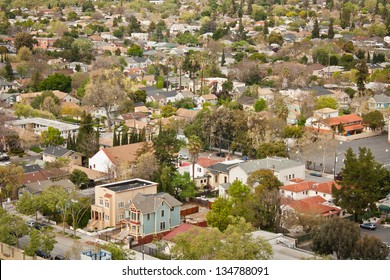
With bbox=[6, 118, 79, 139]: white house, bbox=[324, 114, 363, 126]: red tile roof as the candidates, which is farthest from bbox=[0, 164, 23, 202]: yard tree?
bbox=[324, 114, 363, 126]: red tile roof

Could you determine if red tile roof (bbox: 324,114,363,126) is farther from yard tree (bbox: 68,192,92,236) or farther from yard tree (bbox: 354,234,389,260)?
yard tree (bbox: 354,234,389,260)

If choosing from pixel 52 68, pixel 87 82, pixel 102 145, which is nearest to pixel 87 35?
pixel 52 68

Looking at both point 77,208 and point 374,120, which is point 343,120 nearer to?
point 374,120

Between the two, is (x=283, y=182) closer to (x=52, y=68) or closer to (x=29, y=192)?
(x=29, y=192)

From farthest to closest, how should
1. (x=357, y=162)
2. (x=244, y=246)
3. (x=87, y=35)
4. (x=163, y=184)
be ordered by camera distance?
1. (x=87, y=35)
2. (x=163, y=184)
3. (x=357, y=162)
4. (x=244, y=246)

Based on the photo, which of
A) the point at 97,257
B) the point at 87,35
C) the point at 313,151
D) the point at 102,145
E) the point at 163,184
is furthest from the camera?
the point at 87,35

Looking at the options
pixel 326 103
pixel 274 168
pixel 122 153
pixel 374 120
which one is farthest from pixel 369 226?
pixel 326 103
